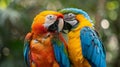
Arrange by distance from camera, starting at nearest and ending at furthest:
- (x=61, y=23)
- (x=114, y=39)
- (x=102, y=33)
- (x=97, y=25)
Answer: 1. (x=61, y=23)
2. (x=97, y=25)
3. (x=102, y=33)
4. (x=114, y=39)

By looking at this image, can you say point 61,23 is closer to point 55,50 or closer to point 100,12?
point 55,50

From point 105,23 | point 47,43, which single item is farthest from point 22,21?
point 47,43

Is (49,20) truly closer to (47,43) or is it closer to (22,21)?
(47,43)

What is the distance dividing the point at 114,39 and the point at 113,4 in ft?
1.61

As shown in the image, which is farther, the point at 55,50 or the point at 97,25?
the point at 97,25

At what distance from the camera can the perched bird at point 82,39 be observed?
2383mm

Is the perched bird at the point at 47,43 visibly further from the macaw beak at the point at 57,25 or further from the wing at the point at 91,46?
the wing at the point at 91,46

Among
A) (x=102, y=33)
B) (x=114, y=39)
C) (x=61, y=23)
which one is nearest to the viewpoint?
Answer: (x=61, y=23)

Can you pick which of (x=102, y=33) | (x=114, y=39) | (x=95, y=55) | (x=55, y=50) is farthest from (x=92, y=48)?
(x=114, y=39)

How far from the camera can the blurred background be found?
3.85m

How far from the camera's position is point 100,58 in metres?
2.44

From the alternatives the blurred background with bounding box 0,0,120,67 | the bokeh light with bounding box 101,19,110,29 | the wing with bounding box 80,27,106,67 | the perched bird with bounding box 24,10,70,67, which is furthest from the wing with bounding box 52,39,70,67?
the bokeh light with bounding box 101,19,110,29

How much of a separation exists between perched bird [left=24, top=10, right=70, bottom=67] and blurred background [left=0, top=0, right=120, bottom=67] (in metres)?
1.38

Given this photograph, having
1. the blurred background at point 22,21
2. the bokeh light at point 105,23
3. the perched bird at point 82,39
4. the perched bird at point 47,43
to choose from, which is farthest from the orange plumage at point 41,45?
the bokeh light at point 105,23
